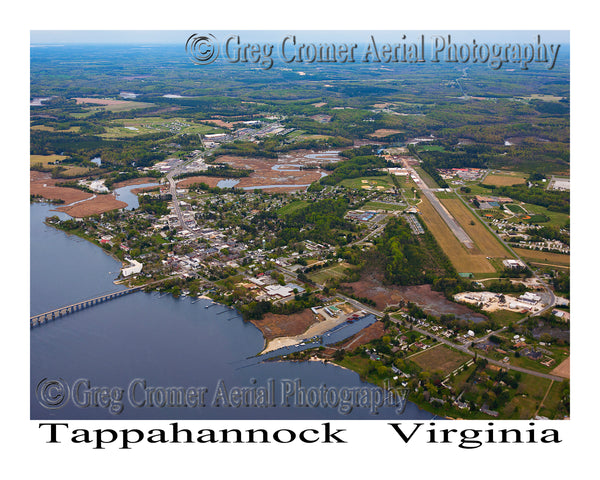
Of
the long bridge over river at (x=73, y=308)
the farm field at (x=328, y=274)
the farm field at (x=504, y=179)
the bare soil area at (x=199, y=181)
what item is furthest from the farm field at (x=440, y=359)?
the bare soil area at (x=199, y=181)

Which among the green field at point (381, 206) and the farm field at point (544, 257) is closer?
the farm field at point (544, 257)

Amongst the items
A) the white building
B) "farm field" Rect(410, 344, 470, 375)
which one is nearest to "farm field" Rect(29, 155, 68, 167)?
the white building

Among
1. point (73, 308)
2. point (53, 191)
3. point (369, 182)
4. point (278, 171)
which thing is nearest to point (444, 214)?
point (369, 182)

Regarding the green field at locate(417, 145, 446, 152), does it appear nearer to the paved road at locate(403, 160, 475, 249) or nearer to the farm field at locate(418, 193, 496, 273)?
the paved road at locate(403, 160, 475, 249)

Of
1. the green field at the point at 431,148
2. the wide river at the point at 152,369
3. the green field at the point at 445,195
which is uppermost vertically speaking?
the green field at the point at 431,148

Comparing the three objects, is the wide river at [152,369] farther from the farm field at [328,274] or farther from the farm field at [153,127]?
the farm field at [153,127]

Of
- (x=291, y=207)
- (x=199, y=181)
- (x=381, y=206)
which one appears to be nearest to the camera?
(x=291, y=207)

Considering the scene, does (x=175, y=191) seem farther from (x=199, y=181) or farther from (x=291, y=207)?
(x=291, y=207)
